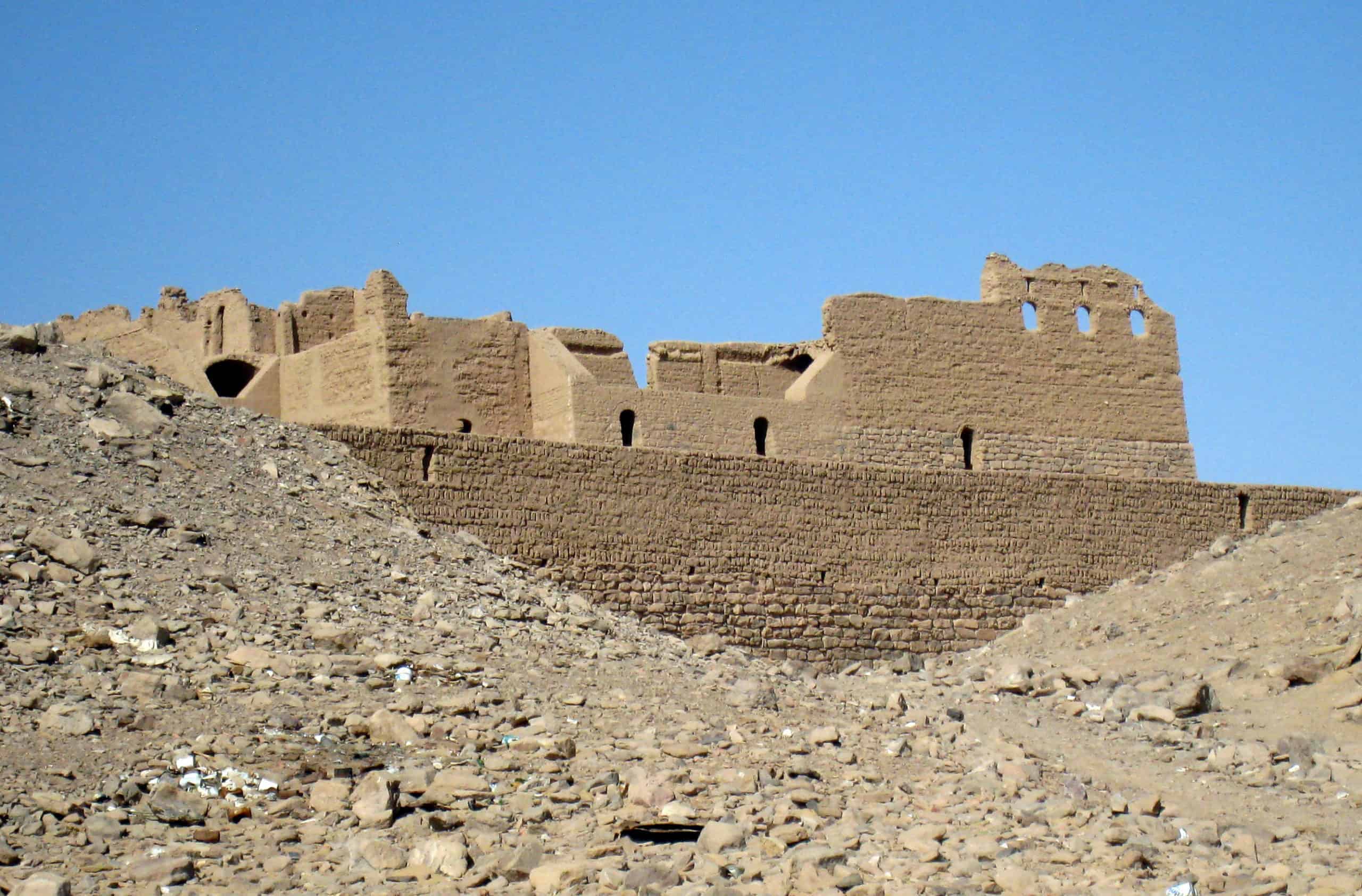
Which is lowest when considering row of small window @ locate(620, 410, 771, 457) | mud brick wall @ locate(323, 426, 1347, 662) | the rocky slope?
the rocky slope

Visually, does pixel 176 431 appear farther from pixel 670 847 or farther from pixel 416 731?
pixel 670 847

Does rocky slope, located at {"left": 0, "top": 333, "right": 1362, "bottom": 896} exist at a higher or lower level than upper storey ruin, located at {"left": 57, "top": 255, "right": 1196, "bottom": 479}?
lower

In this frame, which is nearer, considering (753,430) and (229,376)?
(753,430)

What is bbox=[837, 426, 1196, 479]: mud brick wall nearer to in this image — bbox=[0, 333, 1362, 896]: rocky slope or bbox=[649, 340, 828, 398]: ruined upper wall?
bbox=[649, 340, 828, 398]: ruined upper wall

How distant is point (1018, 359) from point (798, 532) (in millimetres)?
6809

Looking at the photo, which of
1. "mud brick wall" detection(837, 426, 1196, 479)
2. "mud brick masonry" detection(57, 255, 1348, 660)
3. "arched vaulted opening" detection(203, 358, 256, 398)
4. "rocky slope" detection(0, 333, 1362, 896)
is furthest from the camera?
"arched vaulted opening" detection(203, 358, 256, 398)

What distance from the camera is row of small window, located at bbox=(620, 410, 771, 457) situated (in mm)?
22797

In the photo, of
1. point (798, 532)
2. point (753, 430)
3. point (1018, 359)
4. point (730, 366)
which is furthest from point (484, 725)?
point (1018, 359)

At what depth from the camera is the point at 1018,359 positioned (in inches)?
1008

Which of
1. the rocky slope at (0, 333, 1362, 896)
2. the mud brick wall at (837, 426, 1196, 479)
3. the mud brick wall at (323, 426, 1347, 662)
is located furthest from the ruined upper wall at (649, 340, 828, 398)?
the rocky slope at (0, 333, 1362, 896)

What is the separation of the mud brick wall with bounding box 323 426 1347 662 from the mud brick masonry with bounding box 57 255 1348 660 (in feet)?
0.08

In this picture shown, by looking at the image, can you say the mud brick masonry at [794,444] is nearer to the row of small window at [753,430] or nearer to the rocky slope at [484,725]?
the row of small window at [753,430]

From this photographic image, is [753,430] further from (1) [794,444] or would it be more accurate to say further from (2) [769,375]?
(2) [769,375]

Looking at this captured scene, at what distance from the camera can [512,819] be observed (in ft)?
39.1
